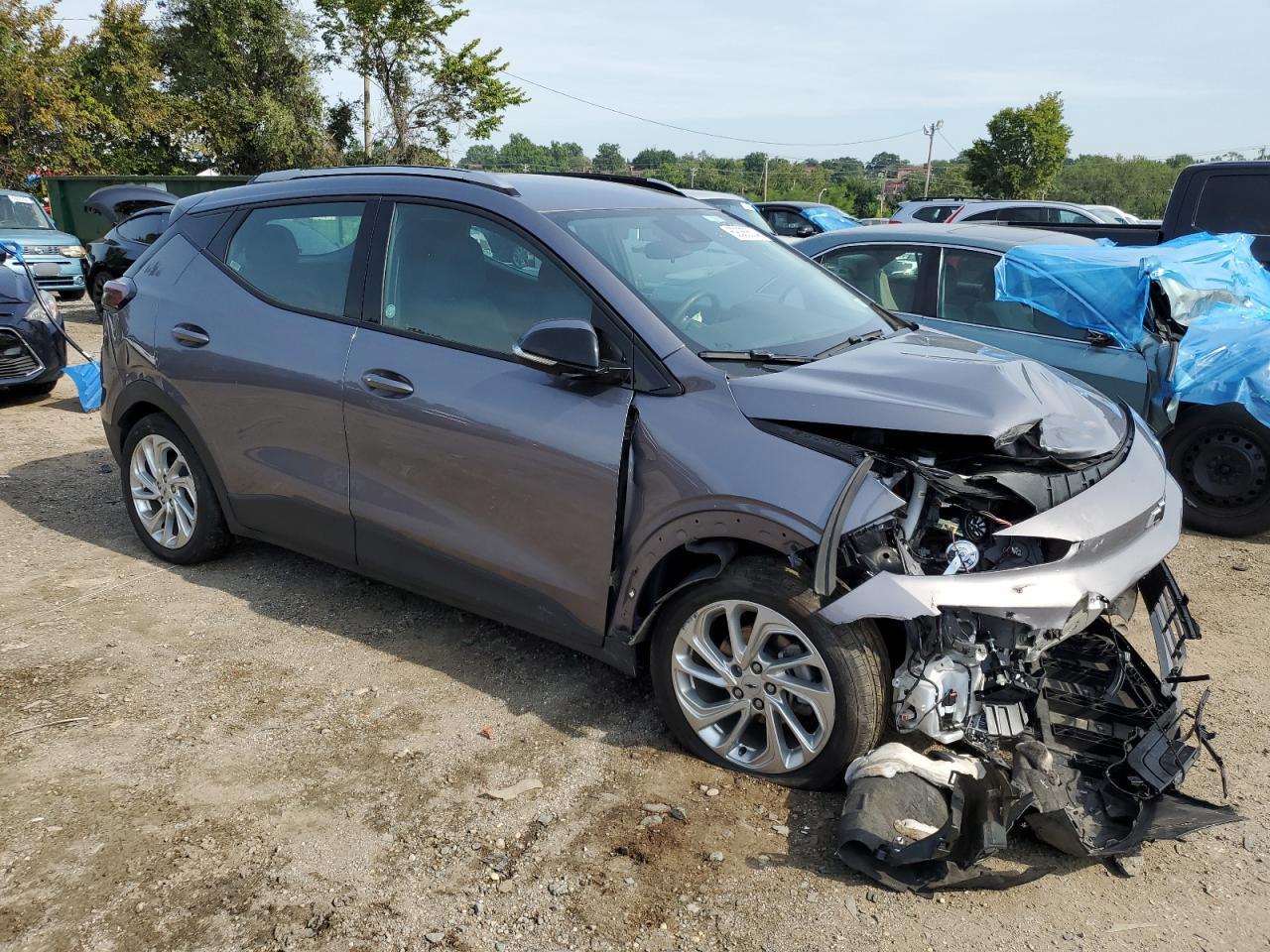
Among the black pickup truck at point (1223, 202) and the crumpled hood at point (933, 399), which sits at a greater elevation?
the black pickup truck at point (1223, 202)

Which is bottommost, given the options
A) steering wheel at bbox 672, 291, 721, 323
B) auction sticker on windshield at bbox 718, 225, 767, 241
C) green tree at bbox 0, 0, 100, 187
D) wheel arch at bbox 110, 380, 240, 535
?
wheel arch at bbox 110, 380, 240, 535

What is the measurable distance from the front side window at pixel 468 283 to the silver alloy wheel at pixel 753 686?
1.17 meters

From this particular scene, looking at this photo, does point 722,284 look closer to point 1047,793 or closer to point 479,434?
point 479,434

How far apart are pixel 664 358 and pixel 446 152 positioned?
3741 centimetres

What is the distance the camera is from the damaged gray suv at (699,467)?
2.88 meters

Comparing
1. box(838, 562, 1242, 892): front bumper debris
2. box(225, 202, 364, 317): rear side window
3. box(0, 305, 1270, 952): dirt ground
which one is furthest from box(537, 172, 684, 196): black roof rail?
box(838, 562, 1242, 892): front bumper debris

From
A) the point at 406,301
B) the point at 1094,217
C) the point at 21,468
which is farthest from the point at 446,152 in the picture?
the point at 406,301

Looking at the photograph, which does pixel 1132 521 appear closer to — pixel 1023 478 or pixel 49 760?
pixel 1023 478

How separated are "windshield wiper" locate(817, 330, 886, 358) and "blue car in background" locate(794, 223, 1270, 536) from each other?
7.18ft

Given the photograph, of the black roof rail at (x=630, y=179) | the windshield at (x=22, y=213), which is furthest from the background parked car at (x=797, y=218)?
the black roof rail at (x=630, y=179)

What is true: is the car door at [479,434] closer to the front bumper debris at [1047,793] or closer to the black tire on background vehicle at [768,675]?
the black tire on background vehicle at [768,675]

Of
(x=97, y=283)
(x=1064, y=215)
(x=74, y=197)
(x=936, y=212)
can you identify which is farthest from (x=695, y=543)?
(x=74, y=197)

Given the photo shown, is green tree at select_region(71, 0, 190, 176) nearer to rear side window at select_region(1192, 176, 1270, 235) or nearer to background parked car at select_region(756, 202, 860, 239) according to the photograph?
background parked car at select_region(756, 202, 860, 239)

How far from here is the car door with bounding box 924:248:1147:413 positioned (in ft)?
17.8
